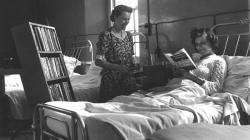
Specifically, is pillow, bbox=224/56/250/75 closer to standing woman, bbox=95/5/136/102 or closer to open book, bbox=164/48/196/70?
open book, bbox=164/48/196/70

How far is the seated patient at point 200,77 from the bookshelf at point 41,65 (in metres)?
0.77

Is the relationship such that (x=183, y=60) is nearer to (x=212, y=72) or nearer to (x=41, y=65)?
(x=212, y=72)

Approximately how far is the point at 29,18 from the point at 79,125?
5.08 meters

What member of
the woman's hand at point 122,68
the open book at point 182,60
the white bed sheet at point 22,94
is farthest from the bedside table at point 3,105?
the open book at point 182,60

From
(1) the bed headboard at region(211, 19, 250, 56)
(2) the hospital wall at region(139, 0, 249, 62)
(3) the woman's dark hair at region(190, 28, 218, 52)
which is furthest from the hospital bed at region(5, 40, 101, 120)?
(1) the bed headboard at region(211, 19, 250, 56)

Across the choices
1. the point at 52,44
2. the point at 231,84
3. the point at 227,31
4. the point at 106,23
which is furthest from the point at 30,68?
the point at 106,23

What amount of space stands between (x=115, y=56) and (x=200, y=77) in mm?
705

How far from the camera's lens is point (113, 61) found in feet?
8.63

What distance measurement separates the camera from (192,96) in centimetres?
230

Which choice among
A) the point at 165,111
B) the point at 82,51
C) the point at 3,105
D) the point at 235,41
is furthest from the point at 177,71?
the point at 82,51

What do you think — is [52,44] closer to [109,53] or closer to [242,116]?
[109,53]

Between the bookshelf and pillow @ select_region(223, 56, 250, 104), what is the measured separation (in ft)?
4.21

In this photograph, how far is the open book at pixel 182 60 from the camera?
7.86 ft

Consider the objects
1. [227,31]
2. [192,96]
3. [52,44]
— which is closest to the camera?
[192,96]
